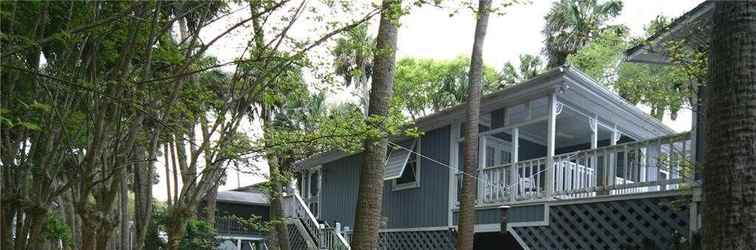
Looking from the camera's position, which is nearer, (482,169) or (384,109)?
(384,109)

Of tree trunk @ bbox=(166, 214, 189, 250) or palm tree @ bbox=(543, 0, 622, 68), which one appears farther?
palm tree @ bbox=(543, 0, 622, 68)

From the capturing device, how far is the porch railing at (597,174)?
9.59 meters

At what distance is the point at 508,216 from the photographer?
484 inches

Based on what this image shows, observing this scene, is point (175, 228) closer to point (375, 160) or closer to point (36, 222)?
point (36, 222)

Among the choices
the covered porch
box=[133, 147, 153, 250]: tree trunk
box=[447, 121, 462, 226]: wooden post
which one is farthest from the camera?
box=[447, 121, 462, 226]: wooden post

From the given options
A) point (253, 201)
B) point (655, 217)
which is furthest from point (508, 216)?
point (253, 201)

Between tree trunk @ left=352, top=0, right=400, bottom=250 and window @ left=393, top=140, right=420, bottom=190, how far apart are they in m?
6.35

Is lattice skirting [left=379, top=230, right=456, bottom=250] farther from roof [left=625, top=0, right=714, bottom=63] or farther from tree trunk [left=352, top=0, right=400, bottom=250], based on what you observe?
roof [left=625, top=0, right=714, bottom=63]

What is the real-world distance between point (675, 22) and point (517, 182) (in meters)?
4.03

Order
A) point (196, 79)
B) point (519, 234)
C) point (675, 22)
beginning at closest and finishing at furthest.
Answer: point (675, 22) < point (196, 79) < point (519, 234)

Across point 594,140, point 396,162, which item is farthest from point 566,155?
point 396,162

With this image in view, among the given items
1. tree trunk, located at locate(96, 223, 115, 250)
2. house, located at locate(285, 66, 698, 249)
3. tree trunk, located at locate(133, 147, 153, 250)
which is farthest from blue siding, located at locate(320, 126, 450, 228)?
tree trunk, located at locate(96, 223, 115, 250)

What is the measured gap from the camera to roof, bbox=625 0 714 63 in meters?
9.04

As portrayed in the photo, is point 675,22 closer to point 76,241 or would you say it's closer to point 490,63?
point 76,241
